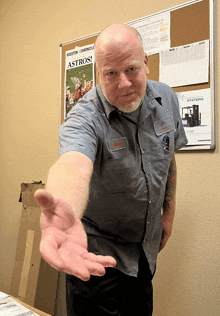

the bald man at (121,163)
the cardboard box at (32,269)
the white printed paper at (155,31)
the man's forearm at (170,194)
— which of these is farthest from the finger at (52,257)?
the cardboard box at (32,269)

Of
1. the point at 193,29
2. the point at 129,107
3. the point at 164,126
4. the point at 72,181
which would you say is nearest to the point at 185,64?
the point at 193,29

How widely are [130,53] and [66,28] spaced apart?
137 cm

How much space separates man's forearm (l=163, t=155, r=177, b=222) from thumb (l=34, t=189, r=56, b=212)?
2.93ft

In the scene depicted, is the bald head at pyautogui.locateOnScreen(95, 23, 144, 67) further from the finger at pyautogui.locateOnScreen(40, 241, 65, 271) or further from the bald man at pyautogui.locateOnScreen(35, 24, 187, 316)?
the finger at pyautogui.locateOnScreen(40, 241, 65, 271)

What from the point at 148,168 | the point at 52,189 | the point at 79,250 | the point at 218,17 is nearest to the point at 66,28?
the point at 218,17

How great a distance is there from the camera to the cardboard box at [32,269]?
1.87m

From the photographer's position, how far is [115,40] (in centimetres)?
93

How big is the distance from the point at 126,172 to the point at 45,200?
56 centimetres

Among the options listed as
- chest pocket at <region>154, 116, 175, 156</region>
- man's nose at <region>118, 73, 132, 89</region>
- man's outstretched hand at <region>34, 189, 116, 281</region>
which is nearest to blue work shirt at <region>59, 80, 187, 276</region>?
chest pocket at <region>154, 116, 175, 156</region>

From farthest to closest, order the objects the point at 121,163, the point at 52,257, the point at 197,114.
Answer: the point at 197,114
the point at 121,163
the point at 52,257

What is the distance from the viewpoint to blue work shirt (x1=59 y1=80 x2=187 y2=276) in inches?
40.1

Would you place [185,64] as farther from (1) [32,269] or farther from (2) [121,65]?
(1) [32,269]

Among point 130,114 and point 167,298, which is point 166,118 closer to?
point 130,114

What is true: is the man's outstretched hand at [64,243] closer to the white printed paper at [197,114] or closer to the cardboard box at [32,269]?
the white printed paper at [197,114]
